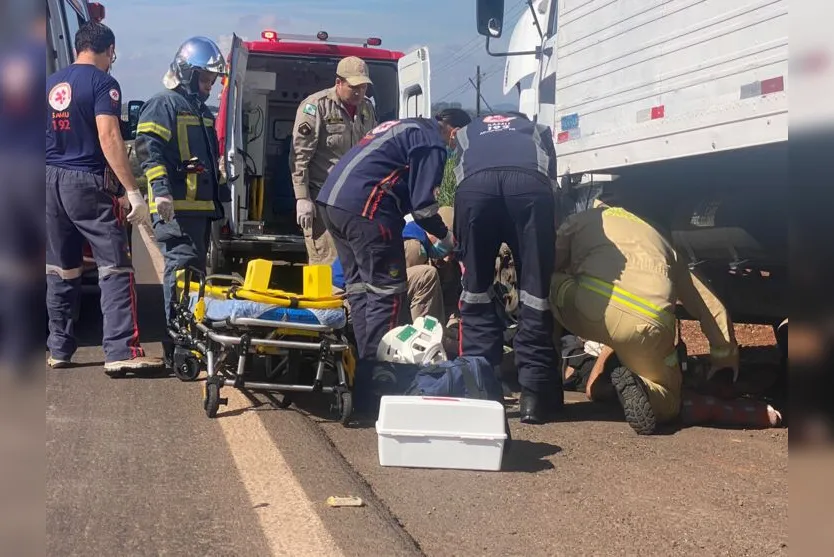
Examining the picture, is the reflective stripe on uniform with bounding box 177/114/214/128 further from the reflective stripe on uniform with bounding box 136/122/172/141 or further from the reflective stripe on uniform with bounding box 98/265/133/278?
the reflective stripe on uniform with bounding box 98/265/133/278

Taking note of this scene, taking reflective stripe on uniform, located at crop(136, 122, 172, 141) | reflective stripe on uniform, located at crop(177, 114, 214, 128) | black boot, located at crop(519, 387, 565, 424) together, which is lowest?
black boot, located at crop(519, 387, 565, 424)

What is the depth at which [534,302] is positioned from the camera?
531 cm

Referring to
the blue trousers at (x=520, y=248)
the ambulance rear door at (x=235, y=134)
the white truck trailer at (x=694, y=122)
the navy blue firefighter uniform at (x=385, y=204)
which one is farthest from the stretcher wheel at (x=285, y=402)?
the ambulance rear door at (x=235, y=134)

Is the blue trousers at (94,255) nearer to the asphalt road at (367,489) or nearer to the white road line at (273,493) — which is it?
the asphalt road at (367,489)

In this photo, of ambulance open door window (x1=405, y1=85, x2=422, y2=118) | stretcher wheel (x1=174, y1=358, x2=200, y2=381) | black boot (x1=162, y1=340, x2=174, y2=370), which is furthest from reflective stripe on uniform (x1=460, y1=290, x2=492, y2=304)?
ambulance open door window (x1=405, y1=85, x2=422, y2=118)

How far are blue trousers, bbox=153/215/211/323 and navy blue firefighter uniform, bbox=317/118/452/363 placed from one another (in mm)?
1464

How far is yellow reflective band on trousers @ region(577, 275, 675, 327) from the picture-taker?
506 centimetres

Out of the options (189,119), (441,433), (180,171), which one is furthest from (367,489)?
(189,119)

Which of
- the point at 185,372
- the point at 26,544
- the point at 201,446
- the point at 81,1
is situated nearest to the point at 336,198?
the point at 185,372

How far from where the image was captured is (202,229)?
680 cm

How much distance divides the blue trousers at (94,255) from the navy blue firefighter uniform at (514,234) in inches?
86.2

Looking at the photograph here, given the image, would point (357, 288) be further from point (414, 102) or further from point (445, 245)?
point (414, 102)

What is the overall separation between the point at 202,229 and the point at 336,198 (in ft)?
5.26

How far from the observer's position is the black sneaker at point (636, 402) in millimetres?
4926
